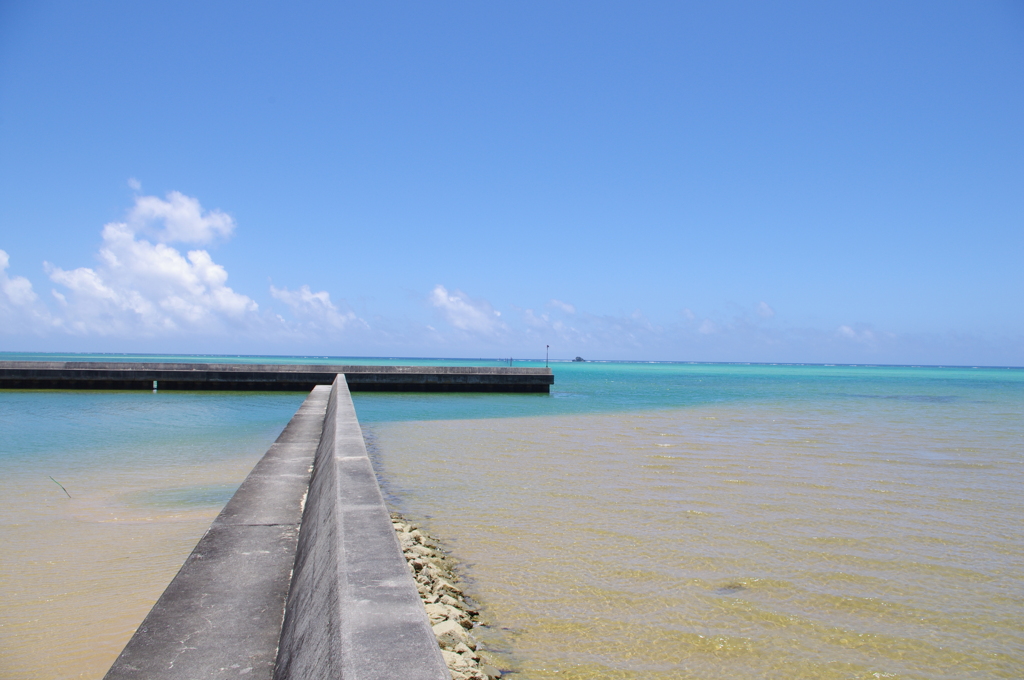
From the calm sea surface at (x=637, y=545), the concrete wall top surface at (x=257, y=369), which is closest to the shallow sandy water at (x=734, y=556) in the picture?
the calm sea surface at (x=637, y=545)

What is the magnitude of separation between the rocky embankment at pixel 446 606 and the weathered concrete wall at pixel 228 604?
855 mm

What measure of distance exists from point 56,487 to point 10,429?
7913 millimetres

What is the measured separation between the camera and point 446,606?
13.2ft

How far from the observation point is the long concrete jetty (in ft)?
88.9

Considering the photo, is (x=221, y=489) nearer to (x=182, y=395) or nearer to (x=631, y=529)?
(x=631, y=529)

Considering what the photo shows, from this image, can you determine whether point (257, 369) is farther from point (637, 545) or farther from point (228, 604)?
point (228, 604)

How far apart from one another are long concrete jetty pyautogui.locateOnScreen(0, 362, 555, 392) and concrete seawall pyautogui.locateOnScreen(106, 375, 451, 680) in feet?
82.0

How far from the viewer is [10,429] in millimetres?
13320

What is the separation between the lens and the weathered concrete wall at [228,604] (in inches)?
115

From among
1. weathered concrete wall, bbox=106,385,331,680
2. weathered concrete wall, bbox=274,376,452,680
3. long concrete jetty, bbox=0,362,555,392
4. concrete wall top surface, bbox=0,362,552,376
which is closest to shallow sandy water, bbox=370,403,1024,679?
weathered concrete wall, bbox=274,376,452,680

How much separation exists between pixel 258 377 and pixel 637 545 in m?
26.8

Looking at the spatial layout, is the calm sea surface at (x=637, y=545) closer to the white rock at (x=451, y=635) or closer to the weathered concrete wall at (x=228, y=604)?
the white rock at (x=451, y=635)

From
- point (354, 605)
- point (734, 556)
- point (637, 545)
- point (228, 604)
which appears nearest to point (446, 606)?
point (228, 604)

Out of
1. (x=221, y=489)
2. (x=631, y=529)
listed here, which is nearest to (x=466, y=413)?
(x=221, y=489)
